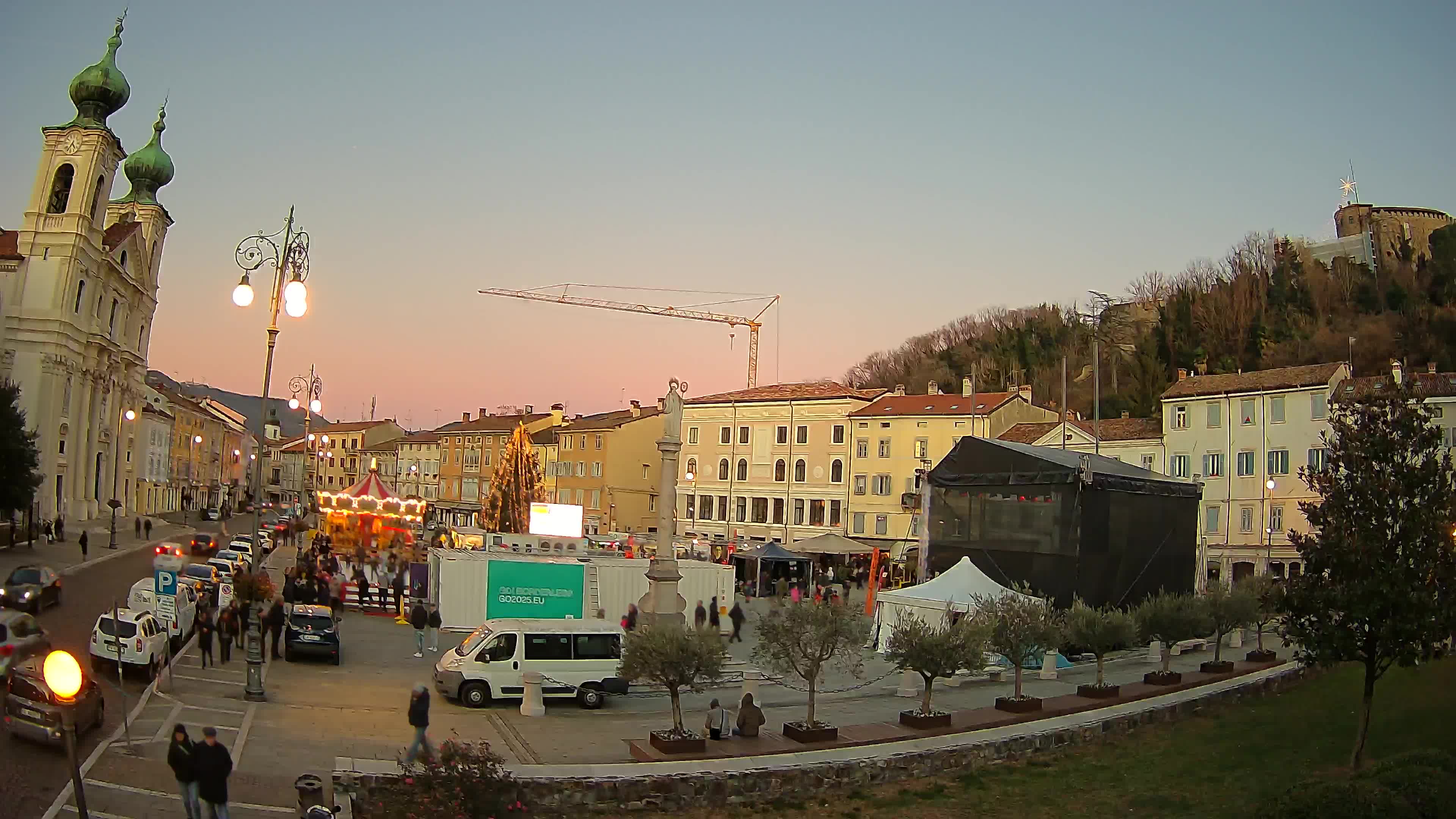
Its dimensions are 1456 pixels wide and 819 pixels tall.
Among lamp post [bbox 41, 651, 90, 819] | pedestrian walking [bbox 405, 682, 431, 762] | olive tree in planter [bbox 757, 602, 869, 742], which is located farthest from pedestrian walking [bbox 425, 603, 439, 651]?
lamp post [bbox 41, 651, 90, 819]

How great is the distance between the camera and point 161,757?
1426 cm

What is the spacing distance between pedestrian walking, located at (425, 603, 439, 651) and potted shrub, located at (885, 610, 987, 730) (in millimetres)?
12199

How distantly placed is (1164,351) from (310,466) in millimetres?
98491

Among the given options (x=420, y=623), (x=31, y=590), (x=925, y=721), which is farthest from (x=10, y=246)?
(x=925, y=721)

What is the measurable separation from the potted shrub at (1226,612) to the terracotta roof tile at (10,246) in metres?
62.6

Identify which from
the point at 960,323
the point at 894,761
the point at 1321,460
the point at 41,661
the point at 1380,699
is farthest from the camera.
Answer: the point at 960,323

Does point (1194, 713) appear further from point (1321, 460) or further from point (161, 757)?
point (1321, 460)

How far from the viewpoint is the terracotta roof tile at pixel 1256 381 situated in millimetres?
48719

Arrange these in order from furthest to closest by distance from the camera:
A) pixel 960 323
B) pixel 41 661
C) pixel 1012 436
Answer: pixel 960 323, pixel 1012 436, pixel 41 661

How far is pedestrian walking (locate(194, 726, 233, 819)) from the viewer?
10984 mm

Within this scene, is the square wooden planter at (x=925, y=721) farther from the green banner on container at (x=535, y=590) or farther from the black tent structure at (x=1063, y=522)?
the black tent structure at (x=1063, y=522)

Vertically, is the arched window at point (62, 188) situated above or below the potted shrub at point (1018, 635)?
above

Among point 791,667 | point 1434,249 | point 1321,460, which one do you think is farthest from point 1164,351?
point 791,667

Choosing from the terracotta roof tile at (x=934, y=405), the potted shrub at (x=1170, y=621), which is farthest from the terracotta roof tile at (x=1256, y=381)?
the potted shrub at (x=1170, y=621)
